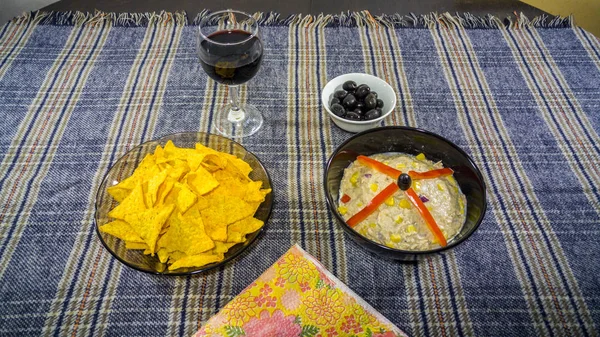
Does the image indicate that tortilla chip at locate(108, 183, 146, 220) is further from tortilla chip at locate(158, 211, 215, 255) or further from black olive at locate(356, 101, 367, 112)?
black olive at locate(356, 101, 367, 112)

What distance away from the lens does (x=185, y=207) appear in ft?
2.79

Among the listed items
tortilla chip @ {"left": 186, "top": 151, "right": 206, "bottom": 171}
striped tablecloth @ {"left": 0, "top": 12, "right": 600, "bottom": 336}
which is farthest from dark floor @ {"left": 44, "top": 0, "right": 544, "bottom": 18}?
tortilla chip @ {"left": 186, "top": 151, "right": 206, "bottom": 171}

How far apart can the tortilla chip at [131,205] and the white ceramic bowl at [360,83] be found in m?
0.55

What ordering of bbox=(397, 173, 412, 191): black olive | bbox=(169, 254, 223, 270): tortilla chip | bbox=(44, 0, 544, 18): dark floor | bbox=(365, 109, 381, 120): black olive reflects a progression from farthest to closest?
bbox=(44, 0, 544, 18): dark floor → bbox=(365, 109, 381, 120): black olive → bbox=(397, 173, 412, 191): black olive → bbox=(169, 254, 223, 270): tortilla chip

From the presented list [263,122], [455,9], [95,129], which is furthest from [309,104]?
[455,9]

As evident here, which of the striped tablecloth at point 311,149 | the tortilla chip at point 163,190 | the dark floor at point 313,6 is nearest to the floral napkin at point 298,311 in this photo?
the striped tablecloth at point 311,149

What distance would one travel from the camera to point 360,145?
1021mm

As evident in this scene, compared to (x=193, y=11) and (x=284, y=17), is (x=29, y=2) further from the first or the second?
(x=284, y=17)

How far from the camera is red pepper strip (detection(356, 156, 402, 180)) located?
95cm

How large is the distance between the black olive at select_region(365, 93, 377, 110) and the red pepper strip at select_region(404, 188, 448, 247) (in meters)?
0.33

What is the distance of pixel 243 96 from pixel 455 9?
0.98 m

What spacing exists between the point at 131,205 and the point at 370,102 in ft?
2.20

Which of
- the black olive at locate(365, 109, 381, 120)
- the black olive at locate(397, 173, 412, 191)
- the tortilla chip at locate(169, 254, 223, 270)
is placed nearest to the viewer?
the tortilla chip at locate(169, 254, 223, 270)

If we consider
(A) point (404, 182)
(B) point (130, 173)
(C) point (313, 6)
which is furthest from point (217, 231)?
(C) point (313, 6)
